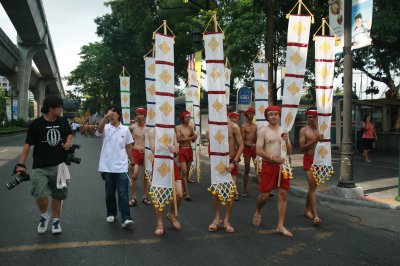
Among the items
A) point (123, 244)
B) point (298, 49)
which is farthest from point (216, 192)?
point (298, 49)

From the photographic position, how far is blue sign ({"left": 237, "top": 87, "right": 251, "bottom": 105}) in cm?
1322

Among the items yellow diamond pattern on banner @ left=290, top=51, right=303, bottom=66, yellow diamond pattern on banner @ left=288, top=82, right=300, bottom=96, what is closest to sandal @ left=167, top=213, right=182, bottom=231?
yellow diamond pattern on banner @ left=288, top=82, right=300, bottom=96

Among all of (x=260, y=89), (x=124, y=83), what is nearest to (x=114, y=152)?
(x=124, y=83)

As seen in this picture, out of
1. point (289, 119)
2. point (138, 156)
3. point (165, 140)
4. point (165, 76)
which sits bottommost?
point (138, 156)

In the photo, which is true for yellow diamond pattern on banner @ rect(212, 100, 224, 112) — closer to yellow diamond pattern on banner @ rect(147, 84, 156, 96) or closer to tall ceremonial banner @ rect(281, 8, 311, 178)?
tall ceremonial banner @ rect(281, 8, 311, 178)

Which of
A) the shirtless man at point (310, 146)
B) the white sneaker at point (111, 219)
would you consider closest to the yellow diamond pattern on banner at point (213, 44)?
the shirtless man at point (310, 146)

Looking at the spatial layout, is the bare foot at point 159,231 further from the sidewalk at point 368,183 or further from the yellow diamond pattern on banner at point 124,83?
the yellow diamond pattern on banner at point 124,83

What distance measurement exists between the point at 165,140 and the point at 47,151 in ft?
5.27

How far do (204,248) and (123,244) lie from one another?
1035 mm

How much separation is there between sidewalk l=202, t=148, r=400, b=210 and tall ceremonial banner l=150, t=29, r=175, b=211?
409 cm

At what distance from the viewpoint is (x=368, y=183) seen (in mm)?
10062

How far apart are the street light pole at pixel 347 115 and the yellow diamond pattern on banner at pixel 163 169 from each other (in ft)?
14.4

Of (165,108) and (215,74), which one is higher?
(215,74)

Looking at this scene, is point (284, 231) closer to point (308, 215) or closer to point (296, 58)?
point (308, 215)
